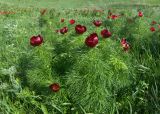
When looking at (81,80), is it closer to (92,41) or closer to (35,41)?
(92,41)

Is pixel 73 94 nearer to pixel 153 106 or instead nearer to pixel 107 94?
pixel 107 94

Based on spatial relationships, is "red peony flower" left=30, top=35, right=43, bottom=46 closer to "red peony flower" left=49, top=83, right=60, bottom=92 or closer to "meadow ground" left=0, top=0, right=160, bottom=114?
"meadow ground" left=0, top=0, right=160, bottom=114

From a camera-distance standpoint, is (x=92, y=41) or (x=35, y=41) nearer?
(x=92, y=41)

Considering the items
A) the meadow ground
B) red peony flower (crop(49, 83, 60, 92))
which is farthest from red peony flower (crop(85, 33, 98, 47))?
red peony flower (crop(49, 83, 60, 92))

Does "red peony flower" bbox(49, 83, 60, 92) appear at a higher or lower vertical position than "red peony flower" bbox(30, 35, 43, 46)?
lower

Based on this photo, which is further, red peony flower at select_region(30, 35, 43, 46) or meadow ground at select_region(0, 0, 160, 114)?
red peony flower at select_region(30, 35, 43, 46)

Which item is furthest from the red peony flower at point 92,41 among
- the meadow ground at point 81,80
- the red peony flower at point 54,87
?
the red peony flower at point 54,87

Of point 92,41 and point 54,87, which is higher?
point 92,41

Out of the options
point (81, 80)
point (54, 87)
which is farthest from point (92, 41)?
Result: point (54, 87)

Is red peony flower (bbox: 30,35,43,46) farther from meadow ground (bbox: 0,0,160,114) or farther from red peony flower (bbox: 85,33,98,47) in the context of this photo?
red peony flower (bbox: 85,33,98,47)

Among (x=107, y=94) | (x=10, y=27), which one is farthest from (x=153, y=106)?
(x=10, y=27)

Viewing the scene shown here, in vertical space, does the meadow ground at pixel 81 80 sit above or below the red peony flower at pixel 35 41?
below

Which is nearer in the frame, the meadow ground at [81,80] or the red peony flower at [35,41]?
the meadow ground at [81,80]

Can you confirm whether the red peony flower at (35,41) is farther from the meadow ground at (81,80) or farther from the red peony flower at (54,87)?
the red peony flower at (54,87)
